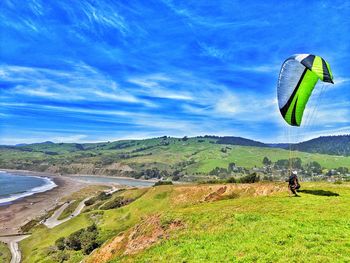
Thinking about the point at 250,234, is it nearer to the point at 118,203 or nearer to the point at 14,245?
the point at 14,245

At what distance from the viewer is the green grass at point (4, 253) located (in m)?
64.8

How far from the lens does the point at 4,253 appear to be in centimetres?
6969

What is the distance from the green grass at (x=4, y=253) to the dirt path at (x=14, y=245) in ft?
2.48

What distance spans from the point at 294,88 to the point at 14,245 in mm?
74230

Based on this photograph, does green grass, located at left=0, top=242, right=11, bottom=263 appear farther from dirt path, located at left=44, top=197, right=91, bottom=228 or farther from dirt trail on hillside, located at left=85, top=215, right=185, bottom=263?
dirt trail on hillside, located at left=85, top=215, right=185, bottom=263

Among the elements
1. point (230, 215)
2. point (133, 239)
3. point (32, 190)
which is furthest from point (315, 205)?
point (32, 190)

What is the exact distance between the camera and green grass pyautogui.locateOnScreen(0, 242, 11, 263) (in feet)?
213

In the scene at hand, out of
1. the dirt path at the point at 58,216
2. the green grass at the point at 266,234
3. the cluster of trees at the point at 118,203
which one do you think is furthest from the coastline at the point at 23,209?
the green grass at the point at 266,234

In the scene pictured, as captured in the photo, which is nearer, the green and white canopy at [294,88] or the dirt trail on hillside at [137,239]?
the green and white canopy at [294,88]

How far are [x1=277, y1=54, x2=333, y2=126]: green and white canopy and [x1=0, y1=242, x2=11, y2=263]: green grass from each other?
61.1 metres

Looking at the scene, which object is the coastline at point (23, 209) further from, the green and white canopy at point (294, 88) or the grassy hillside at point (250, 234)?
the green and white canopy at point (294, 88)

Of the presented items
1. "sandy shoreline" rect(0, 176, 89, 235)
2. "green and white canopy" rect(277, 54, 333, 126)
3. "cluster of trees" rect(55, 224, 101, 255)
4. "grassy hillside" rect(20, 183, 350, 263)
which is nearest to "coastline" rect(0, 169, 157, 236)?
"sandy shoreline" rect(0, 176, 89, 235)

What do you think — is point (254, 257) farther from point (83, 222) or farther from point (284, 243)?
point (83, 222)

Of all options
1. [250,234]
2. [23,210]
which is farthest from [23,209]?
[250,234]
